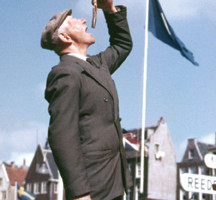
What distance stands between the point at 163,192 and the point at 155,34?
23905 mm

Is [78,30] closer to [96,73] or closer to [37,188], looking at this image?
[96,73]

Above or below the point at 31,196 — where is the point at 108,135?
above

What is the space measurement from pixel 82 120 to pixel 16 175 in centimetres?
5631

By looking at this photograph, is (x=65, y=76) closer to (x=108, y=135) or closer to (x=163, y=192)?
(x=108, y=135)

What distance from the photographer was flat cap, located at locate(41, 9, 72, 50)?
A: 3.00 metres

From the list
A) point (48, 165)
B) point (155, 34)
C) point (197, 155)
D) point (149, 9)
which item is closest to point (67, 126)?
point (155, 34)

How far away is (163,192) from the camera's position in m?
42.7

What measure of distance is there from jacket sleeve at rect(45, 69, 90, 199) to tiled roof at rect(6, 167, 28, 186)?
177 ft

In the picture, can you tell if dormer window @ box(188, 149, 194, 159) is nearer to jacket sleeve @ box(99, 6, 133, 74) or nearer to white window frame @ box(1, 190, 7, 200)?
white window frame @ box(1, 190, 7, 200)

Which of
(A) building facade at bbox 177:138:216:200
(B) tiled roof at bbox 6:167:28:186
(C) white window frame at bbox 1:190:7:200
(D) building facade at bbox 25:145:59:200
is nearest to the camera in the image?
(A) building facade at bbox 177:138:216:200

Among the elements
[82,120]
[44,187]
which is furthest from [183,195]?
[82,120]

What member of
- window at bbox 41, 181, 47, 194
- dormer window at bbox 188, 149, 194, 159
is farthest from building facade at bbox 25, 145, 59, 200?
dormer window at bbox 188, 149, 194, 159

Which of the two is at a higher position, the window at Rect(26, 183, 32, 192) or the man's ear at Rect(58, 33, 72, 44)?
the man's ear at Rect(58, 33, 72, 44)

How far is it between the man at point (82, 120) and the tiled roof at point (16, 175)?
53.8 meters
